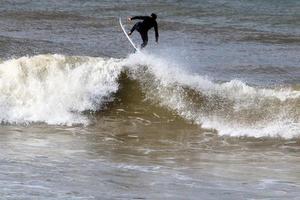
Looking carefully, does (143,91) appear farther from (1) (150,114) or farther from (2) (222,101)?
(2) (222,101)

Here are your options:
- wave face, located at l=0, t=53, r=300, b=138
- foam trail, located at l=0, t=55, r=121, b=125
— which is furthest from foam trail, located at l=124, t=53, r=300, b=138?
foam trail, located at l=0, t=55, r=121, b=125

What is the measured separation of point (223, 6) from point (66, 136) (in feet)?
68.4

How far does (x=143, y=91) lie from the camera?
53.2 feet

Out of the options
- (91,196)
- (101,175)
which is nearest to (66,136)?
(101,175)

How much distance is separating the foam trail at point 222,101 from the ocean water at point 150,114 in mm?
23

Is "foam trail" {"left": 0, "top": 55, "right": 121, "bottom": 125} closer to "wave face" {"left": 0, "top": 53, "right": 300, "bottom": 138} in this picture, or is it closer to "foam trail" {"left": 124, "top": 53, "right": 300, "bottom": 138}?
"wave face" {"left": 0, "top": 53, "right": 300, "bottom": 138}

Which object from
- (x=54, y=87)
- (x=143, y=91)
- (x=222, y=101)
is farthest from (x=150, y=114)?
(x=54, y=87)

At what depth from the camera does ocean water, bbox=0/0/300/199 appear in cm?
960

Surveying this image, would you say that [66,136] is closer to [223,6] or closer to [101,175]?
[101,175]

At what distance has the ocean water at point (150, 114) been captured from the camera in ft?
31.5

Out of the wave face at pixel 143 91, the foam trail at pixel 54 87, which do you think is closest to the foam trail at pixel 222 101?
the wave face at pixel 143 91

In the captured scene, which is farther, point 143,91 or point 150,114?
point 143,91

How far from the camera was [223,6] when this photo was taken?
33.0 metres

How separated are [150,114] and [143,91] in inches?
34.8
